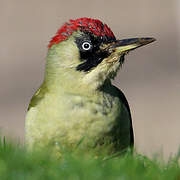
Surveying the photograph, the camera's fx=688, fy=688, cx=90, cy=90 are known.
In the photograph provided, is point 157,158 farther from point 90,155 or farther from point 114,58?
point 114,58

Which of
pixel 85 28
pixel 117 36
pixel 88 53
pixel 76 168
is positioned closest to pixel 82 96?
pixel 88 53

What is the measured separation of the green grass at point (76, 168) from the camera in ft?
16.8

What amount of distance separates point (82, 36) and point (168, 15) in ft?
23.3

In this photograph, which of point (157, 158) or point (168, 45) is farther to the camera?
point (168, 45)

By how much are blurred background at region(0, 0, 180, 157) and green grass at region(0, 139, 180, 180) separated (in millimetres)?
7058

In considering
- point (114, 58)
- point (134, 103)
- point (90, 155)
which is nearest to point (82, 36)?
point (114, 58)

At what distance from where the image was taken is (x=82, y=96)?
21.6 feet

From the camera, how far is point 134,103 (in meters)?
12.8

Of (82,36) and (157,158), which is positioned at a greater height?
(82,36)

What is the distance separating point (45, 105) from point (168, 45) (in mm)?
7404

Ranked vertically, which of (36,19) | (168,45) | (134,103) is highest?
(36,19)

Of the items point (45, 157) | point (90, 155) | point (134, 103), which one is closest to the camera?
point (45, 157)

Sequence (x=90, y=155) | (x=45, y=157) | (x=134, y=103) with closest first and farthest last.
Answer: (x=45, y=157), (x=90, y=155), (x=134, y=103)

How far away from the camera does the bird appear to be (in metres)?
6.45
